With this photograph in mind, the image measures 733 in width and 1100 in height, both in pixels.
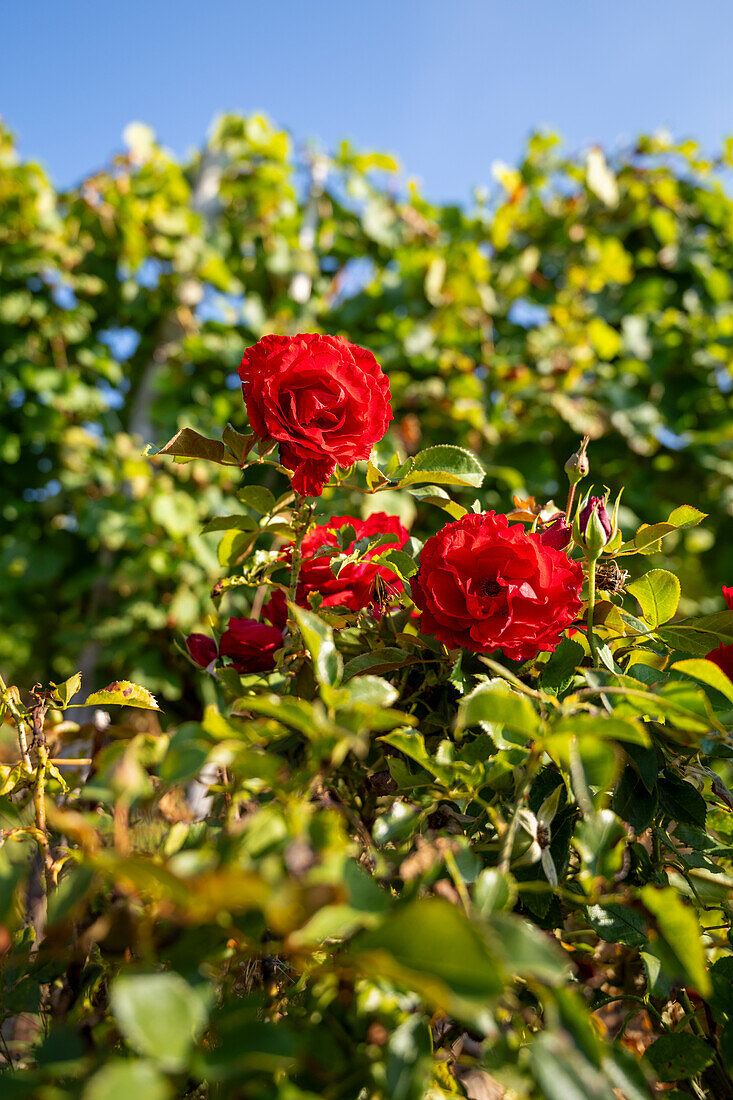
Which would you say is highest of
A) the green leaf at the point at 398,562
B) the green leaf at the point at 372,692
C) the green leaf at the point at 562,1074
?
the green leaf at the point at 398,562

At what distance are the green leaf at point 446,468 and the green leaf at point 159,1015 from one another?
38cm

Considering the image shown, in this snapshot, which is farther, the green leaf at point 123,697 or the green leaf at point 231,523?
the green leaf at point 231,523

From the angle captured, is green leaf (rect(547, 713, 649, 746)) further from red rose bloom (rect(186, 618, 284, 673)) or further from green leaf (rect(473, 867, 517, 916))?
red rose bloom (rect(186, 618, 284, 673))

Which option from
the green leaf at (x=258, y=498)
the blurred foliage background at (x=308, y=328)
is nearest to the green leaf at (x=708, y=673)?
the green leaf at (x=258, y=498)

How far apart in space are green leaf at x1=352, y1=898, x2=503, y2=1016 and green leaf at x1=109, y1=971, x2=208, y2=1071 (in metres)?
0.05

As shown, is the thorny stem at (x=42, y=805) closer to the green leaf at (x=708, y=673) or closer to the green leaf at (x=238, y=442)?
the green leaf at (x=238, y=442)

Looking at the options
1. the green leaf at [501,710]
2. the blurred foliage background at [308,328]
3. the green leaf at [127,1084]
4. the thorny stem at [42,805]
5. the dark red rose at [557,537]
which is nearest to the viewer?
the green leaf at [127,1084]

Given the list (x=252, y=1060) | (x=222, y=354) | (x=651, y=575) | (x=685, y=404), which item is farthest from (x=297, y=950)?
(x=685, y=404)

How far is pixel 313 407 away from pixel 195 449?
0.10 m

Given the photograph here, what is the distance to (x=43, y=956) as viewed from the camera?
385 millimetres

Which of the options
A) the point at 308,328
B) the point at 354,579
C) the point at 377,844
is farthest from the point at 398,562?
the point at 308,328

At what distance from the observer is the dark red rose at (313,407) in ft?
1.52

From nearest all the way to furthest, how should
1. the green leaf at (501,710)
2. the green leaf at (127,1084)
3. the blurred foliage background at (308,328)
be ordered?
the green leaf at (127,1084) → the green leaf at (501,710) → the blurred foliage background at (308,328)

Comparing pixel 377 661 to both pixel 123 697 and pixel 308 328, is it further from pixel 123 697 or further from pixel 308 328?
pixel 308 328
